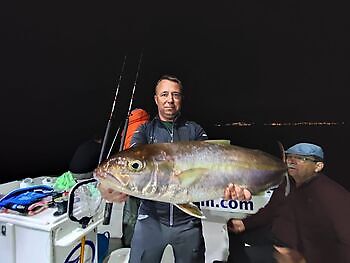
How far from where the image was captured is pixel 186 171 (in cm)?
99

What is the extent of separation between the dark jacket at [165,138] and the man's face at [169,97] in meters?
0.08

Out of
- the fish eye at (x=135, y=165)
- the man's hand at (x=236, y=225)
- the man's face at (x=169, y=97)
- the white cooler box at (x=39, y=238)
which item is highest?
the man's face at (x=169, y=97)

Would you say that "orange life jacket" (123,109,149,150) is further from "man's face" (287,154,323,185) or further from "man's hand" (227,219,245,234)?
"man's face" (287,154,323,185)

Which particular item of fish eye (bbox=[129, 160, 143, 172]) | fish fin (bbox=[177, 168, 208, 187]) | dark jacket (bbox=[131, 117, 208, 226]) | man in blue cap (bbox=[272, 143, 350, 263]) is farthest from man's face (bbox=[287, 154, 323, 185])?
fish eye (bbox=[129, 160, 143, 172])

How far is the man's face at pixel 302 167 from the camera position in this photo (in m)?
1.54

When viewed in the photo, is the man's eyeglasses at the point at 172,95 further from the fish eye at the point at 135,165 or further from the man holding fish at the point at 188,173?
the fish eye at the point at 135,165

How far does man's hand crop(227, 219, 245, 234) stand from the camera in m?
1.90

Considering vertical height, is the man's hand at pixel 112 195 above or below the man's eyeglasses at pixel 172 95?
below

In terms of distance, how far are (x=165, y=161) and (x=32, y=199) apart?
95 cm

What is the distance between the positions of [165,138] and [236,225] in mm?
724

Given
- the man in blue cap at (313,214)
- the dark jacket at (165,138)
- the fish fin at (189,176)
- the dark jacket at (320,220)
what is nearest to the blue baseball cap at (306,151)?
the man in blue cap at (313,214)

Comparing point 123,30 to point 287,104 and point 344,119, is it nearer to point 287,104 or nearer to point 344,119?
point 287,104

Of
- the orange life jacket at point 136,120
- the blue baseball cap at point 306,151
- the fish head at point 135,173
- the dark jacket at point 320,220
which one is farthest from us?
the orange life jacket at point 136,120

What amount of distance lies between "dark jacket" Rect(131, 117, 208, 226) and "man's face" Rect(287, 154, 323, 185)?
1.39ft
